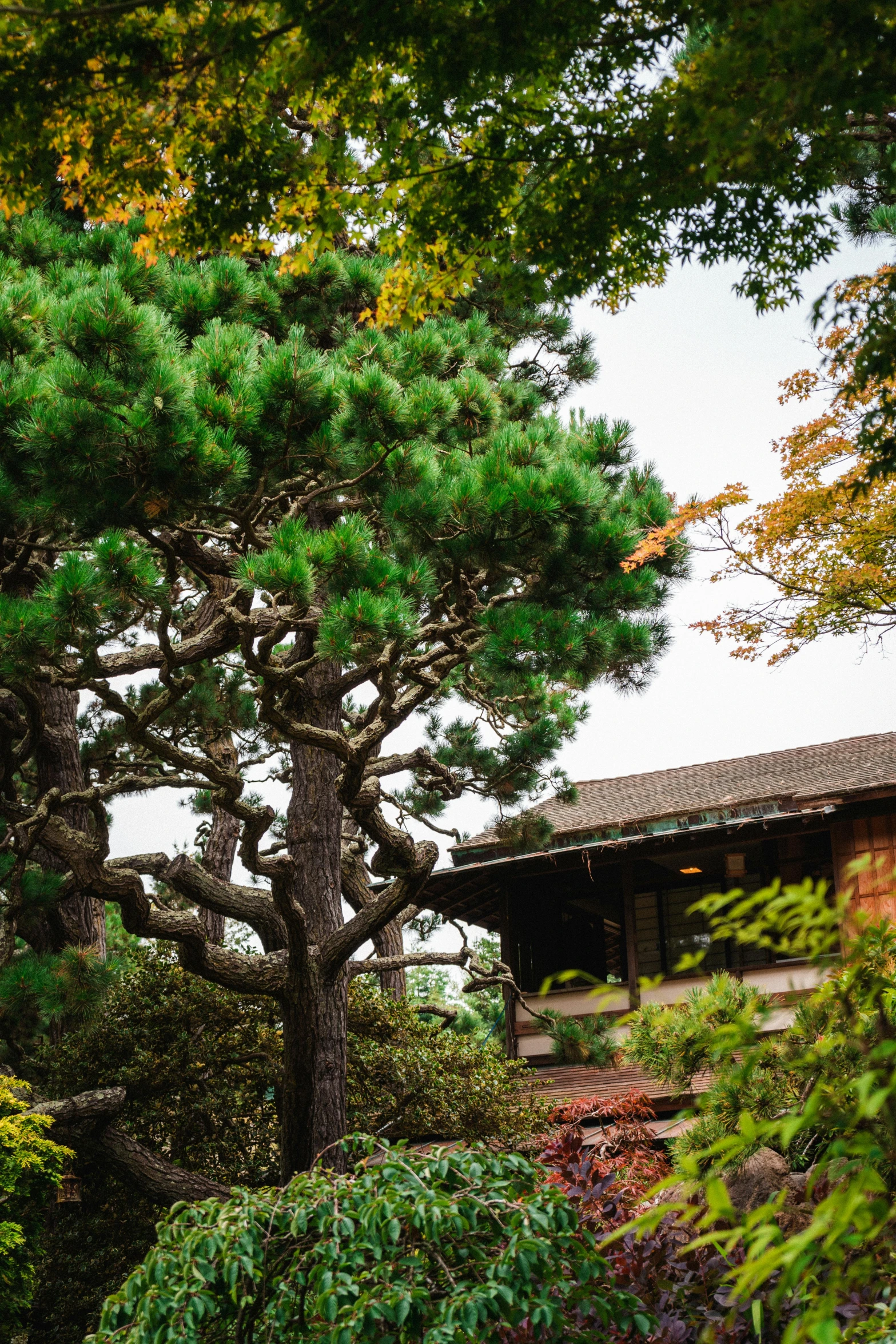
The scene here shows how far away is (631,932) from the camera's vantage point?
1336 centimetres

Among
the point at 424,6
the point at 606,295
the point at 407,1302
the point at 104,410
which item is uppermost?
the point at 104,410

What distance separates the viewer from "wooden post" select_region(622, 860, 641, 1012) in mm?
12898

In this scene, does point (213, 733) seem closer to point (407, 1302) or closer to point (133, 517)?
point (133, 517)

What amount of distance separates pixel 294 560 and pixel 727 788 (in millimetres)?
9817

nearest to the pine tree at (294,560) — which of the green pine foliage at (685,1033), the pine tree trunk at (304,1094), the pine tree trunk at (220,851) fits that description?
the pine tree trunk at (304,1094)

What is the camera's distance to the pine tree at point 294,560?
639 cm

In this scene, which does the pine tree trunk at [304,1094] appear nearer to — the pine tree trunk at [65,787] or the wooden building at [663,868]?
the pine tree trunk at [65,787]

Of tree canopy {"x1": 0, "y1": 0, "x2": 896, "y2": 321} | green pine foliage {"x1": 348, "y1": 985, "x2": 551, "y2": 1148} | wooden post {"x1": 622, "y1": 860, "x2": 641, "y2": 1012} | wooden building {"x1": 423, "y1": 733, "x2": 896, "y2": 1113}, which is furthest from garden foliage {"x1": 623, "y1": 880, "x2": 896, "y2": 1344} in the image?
wooden post {"x1": 622, "y1": 860, "x2": 641, "y2": 1012}

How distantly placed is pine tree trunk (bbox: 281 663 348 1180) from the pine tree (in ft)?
0.07

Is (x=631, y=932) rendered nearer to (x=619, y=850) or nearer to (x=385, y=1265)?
(x=619, y=850)

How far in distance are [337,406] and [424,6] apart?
383 centimetres

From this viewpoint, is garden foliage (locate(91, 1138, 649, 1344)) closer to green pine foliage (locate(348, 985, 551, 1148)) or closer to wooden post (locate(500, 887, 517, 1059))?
green pine foliage (locate(348, 985, 551, 1148))

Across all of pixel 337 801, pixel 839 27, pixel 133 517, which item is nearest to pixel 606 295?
pixel 839 27

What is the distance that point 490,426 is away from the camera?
7.88m
